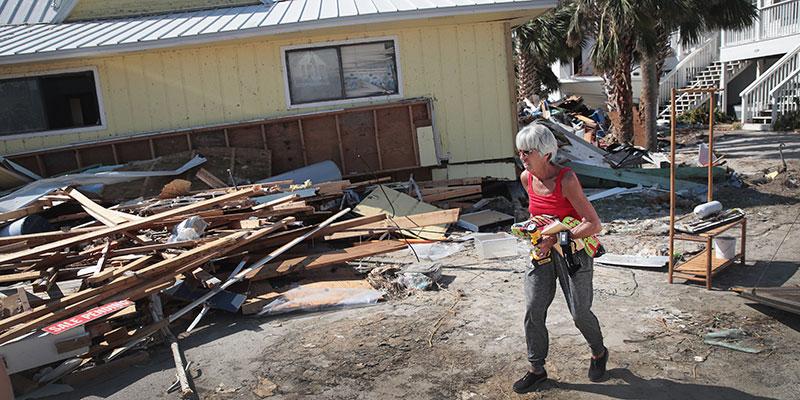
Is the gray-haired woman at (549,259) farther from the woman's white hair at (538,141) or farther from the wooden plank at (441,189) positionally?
the wooden plank at (441,189)

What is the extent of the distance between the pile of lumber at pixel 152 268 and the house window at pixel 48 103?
8.39ft

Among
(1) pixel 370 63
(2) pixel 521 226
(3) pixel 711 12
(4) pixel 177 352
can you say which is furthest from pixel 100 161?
(3) pixel 711 12

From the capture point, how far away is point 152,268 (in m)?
5.44

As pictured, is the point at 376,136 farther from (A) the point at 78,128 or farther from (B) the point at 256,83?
(A) the point at 78,128

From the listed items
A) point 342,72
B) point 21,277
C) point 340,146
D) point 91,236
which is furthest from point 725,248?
point 21,277

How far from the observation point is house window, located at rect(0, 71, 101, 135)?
10.4 meters

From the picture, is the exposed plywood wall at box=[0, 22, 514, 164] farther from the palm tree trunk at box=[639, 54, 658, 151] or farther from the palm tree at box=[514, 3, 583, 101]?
the palm tree at box=[514, 3, 583, 101]

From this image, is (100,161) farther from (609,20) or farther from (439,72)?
(609,20)

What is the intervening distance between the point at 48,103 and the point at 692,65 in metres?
23.3

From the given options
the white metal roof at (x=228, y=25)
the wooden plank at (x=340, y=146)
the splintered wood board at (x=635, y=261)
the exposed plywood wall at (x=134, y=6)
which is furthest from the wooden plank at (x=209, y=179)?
the splintered wood board at (x=635, y=261)

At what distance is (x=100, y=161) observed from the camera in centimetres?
1032

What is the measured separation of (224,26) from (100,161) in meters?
3.05

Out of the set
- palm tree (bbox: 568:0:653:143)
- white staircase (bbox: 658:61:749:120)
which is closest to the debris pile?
palm tree (bbox: 568:0:653:143)

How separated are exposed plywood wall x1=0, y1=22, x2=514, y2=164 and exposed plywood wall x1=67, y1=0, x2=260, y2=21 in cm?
265
